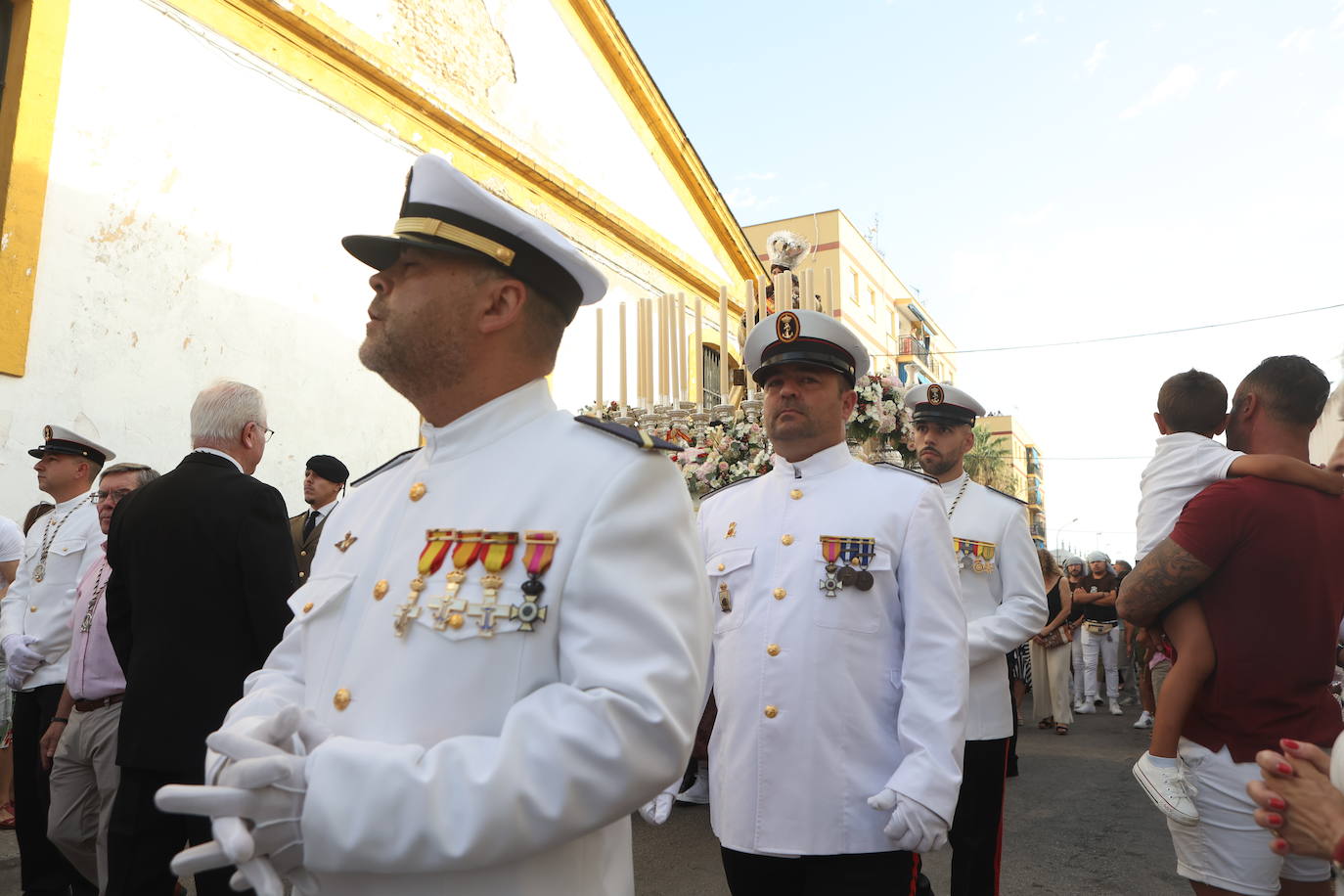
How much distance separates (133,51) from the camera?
6863 millimetres

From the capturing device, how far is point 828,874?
2342mm

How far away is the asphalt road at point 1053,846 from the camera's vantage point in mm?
4672

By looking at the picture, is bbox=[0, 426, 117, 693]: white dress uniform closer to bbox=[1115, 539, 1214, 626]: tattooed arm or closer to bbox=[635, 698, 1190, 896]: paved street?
bbox=[635, 698, 1190, 896]: paved street

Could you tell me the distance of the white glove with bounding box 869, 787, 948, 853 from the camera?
7.18 ft

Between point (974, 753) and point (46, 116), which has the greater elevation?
point (46, 116)

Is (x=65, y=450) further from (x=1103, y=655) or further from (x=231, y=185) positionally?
(x=1103, y=655)

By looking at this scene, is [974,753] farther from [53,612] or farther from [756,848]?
[53,612]

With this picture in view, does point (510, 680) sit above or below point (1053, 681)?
above

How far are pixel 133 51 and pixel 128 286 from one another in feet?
6.00

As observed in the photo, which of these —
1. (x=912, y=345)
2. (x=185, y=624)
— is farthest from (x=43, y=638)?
(x=912, y=345)

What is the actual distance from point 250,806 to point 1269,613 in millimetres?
2546

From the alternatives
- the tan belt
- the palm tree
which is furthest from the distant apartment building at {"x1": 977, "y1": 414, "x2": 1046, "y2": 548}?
the tan belt

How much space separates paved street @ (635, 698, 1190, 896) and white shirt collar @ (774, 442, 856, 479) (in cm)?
266

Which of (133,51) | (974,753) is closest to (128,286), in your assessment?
(133,51)
